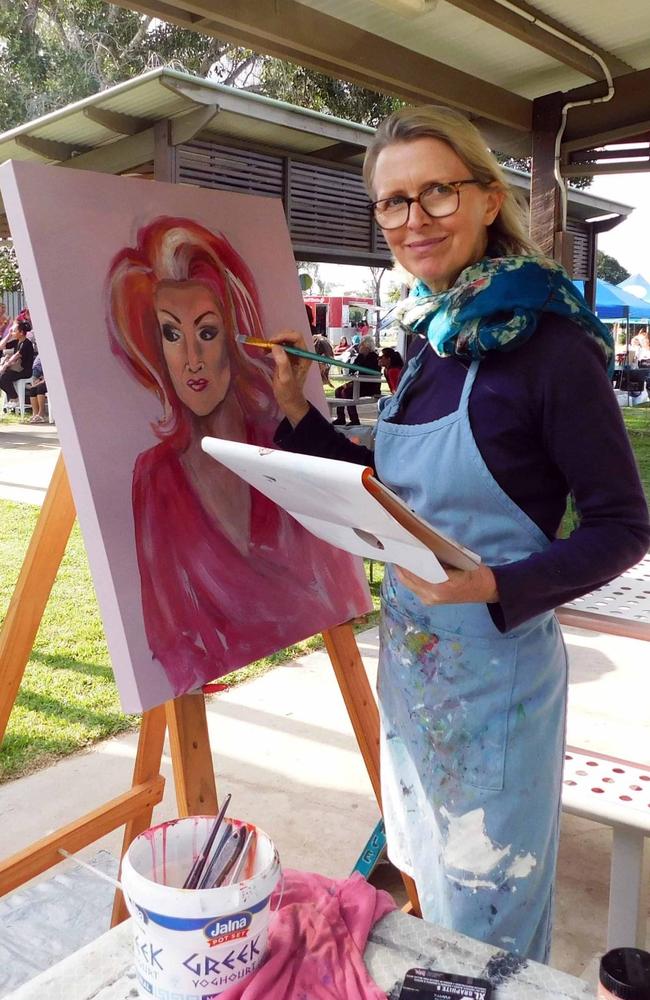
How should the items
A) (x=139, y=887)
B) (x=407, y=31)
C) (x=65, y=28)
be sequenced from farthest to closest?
(x=65, y=28)
(x=407, y=31)
(x=139, y=887)

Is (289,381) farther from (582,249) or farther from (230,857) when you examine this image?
(582,249)

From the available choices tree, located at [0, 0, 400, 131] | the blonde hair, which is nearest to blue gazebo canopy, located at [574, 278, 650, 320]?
tree, located at [0, 0, 400, 131]

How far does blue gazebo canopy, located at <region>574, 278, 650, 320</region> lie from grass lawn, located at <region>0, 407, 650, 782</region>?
41.9ft

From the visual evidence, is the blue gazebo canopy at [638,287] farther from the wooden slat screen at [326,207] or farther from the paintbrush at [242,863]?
the paintbrush at [242,863]

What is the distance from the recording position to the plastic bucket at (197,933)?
819 mm

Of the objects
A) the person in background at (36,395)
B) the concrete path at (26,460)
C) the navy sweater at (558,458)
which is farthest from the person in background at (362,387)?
the navy sweater at (558,458)

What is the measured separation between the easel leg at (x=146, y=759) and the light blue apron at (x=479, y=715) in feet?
2.08

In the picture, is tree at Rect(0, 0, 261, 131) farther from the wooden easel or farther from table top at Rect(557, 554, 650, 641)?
the wooden easel

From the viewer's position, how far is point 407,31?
231 cm

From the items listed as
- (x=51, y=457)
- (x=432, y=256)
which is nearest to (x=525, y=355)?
(x=432, y=256)

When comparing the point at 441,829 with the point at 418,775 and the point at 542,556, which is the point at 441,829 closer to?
the point at 418,775

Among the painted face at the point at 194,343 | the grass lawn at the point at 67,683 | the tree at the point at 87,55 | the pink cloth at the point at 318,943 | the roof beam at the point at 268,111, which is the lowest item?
the grass lawn at the point at 67,683

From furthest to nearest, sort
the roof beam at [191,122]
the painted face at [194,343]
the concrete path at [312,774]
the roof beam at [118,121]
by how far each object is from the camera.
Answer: the roof beam at [118,121], the roof beam at [191,122], the concrete path at [312,774], the painted face at [194,343]

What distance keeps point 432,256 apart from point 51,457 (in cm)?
784
